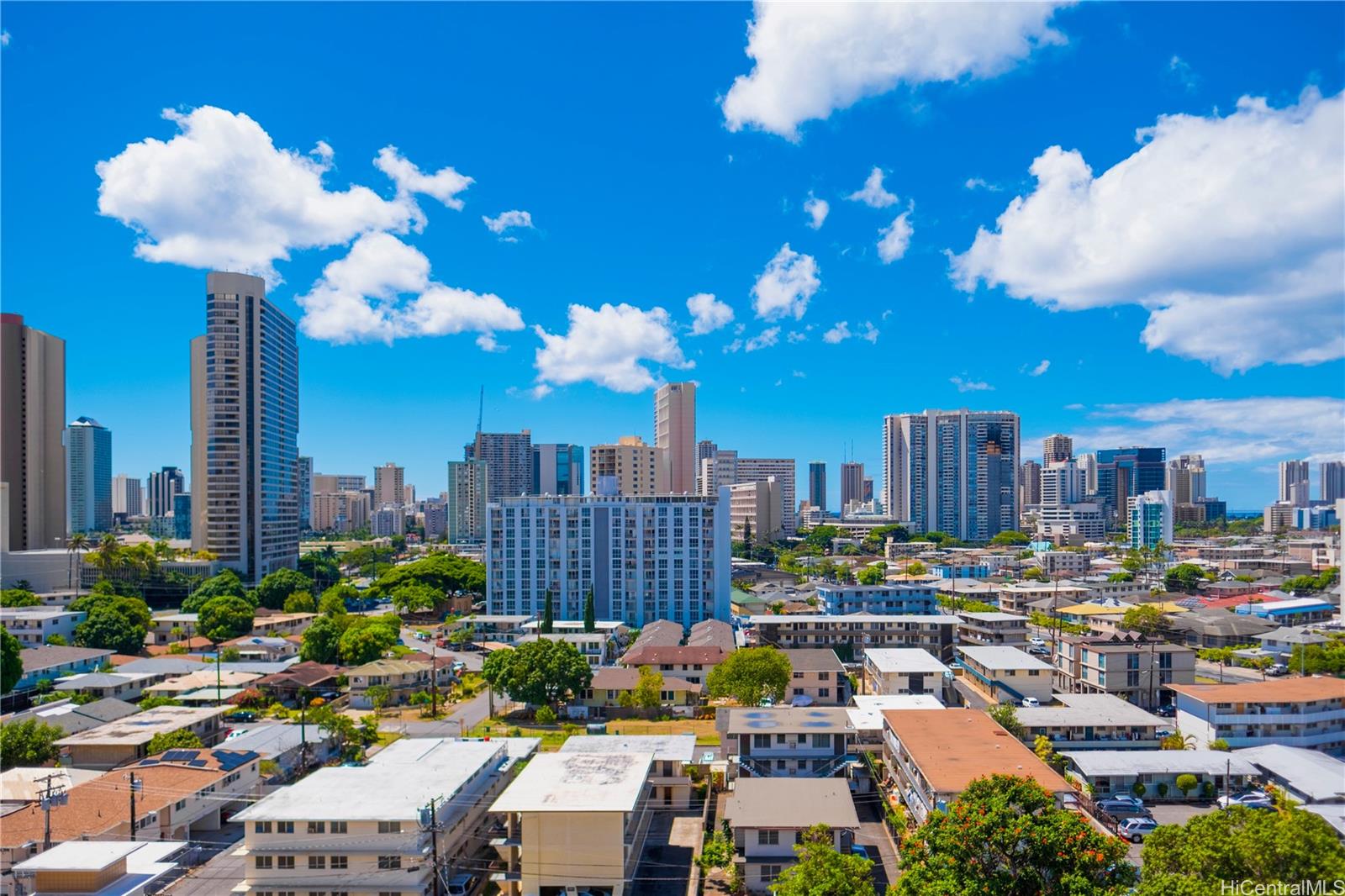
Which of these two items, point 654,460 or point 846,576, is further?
point 654,460

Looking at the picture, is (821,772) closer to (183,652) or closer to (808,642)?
(808,642)

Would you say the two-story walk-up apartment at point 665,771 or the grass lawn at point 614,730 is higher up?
the two-story walk-up apartment at point 665,771

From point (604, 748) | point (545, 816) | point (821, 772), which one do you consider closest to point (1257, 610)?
point (821, 772)

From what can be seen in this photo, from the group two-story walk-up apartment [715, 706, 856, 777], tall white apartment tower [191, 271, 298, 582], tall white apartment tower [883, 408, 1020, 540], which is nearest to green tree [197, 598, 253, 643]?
tall white apartment tower [191, 271, 298, 582]

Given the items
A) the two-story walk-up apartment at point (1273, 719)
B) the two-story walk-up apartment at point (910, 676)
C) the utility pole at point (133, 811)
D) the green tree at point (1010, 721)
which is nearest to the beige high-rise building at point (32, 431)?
the utility pole at point (133, 811)

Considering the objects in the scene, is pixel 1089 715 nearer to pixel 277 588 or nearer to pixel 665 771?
pixel 665 771

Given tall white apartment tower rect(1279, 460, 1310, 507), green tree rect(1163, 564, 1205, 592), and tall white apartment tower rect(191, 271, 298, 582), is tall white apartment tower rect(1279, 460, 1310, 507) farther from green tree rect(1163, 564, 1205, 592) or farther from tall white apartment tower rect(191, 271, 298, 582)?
tall white apartment tower rect(191, 271, 298, 582)

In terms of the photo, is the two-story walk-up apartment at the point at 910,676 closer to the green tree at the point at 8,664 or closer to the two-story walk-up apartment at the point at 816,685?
the two-story walk-up apartment at the point at 816,685
